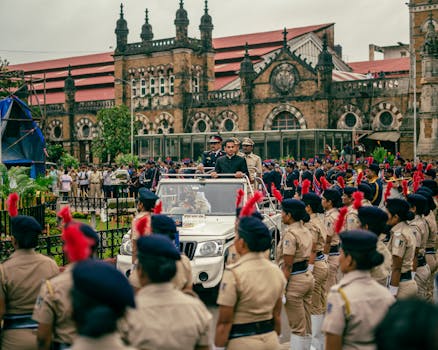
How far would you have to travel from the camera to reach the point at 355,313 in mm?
4520

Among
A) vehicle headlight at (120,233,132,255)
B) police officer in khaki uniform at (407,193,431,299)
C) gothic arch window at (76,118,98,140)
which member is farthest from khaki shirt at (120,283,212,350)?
gothic arch window at (76,118,98,140)

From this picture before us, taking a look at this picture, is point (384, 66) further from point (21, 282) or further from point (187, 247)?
point (21, 282)

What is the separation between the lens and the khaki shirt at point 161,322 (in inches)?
159

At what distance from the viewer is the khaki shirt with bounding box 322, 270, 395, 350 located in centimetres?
452

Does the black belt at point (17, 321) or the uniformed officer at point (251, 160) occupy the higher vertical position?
the uniformed officer at point (251, 160)

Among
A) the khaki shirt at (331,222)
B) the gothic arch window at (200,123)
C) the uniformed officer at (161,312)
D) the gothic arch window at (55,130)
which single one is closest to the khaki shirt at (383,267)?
the khaki shirt at (331,222)

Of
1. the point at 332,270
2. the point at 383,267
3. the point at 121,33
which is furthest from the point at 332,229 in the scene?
the point at 121,33

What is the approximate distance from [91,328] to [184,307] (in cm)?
98

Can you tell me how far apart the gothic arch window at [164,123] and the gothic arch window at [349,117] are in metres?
13.7

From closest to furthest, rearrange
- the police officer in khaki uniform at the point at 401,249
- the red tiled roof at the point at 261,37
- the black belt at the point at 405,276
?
1. the police officer in khaki uniform at the point at 401,249
2. the black belt at the point at 405,276
3. the red tiled roof at the point at 261,37

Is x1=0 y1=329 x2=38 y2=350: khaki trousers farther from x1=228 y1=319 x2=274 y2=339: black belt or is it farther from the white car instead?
the white car

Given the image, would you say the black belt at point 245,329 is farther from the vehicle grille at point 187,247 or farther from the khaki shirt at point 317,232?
the vehicle grille at point 187,247

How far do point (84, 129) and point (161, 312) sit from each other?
179ft

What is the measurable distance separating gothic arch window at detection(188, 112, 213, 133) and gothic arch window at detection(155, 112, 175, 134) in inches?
65.1
